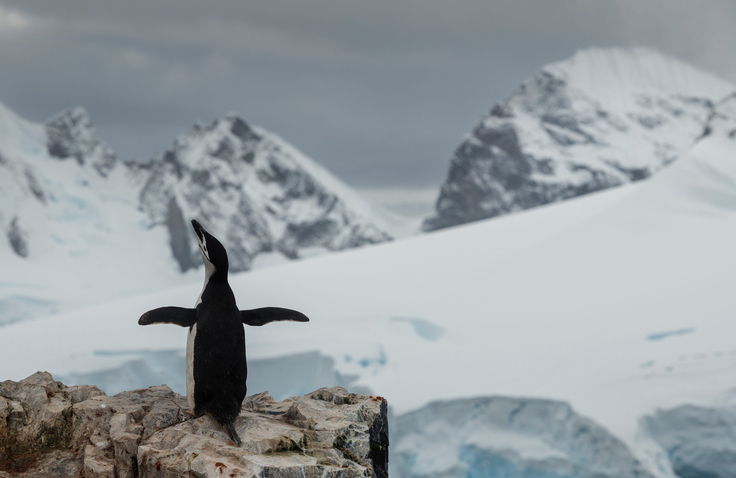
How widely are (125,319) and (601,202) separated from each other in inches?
422

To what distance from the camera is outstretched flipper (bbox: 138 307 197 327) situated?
3416 mm

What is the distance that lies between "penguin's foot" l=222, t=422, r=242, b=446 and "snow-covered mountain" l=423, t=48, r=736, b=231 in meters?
114

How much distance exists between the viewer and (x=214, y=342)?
11.2 ft

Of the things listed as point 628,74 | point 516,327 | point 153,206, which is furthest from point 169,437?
point 628,74

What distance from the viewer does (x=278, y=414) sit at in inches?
145

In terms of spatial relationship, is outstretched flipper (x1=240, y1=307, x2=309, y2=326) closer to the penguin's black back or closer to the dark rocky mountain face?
the penguin's black back

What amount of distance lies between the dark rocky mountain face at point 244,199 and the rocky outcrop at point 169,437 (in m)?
114

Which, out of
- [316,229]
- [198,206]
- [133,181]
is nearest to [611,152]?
[316,229]

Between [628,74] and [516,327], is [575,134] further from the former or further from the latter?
[516,327]

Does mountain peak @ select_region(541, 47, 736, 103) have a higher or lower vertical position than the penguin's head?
higher

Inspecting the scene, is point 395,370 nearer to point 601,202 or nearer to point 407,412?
point 407,412

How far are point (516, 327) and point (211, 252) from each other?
20.5 ft

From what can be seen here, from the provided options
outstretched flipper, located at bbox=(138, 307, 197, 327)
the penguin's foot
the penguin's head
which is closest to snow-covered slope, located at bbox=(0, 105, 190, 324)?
outstretched flipper, located at bbox=(138, 307, 197, 327)

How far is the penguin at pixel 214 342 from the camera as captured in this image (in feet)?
11.0
